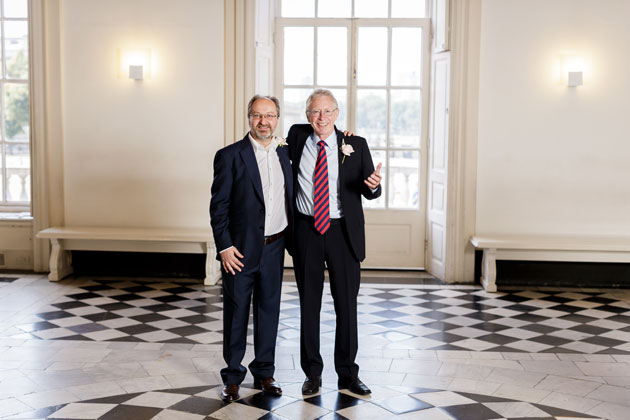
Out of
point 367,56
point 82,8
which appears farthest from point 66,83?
point 367,56

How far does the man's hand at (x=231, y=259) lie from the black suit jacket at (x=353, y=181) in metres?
0.45

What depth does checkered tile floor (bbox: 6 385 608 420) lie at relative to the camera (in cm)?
396

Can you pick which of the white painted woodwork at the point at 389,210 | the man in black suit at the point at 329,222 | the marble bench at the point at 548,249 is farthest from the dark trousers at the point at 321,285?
the white painted woodwork at the point at 389,210

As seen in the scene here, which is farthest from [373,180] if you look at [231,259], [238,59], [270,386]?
[238,59]

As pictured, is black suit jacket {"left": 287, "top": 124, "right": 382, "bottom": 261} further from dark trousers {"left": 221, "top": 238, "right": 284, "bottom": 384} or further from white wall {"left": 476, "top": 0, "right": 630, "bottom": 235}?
white wall {"left": 476, "top": 0, "right": 630, "bottom": 235}

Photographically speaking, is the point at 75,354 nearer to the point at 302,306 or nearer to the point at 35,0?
the point at 302,306

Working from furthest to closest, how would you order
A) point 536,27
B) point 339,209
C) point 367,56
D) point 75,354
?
point 367,56 < point 536,27 < point 75,354 < point 339,209

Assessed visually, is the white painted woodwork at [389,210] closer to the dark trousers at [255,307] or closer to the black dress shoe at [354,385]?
the black dress shoe at [354,385]

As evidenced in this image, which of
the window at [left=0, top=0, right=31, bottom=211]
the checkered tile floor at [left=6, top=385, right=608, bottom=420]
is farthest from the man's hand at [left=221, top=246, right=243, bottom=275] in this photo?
the window at [left=0, top=0, right=31, bottom=211]

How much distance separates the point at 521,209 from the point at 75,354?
4402mm

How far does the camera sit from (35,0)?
7.43 m

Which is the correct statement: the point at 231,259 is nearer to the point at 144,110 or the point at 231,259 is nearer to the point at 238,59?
the point at 238,59

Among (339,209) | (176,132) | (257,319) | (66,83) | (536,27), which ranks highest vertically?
(536,27)

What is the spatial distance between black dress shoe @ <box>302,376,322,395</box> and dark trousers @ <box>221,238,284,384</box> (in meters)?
0.26
